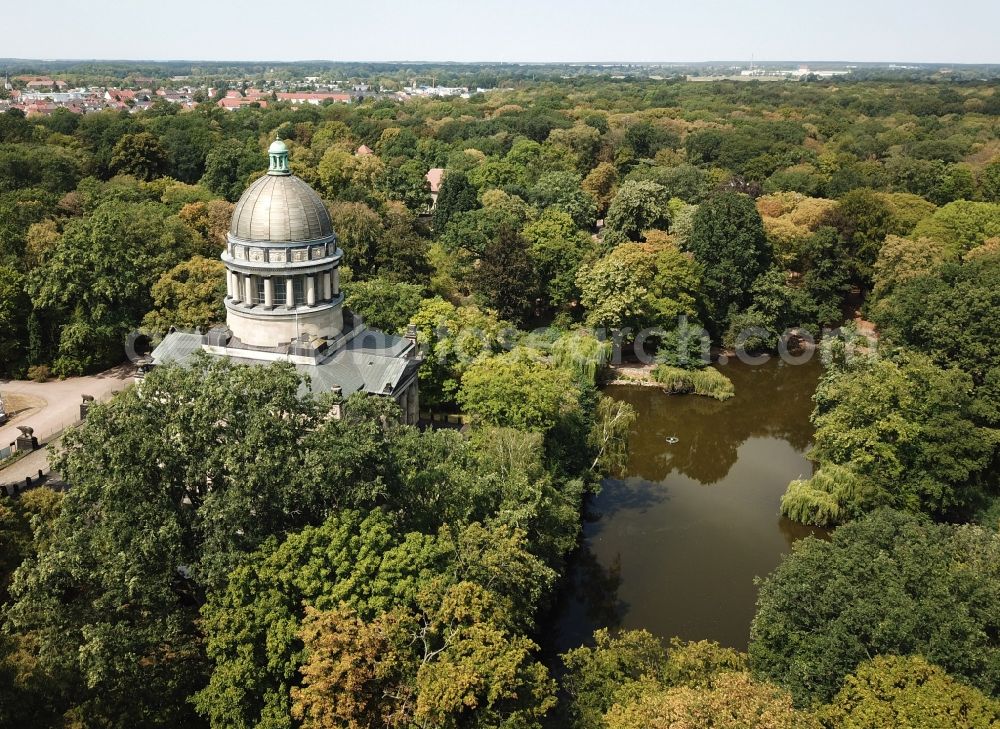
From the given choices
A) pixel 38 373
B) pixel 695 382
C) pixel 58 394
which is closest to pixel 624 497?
pixel 695 382

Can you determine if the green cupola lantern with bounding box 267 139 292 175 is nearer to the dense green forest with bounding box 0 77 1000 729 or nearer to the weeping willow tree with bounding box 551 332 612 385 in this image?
the dense green forest with bounding box 0 77 1000 729

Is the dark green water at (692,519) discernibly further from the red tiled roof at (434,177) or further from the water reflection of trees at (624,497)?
the red tiled roof at (434,177)

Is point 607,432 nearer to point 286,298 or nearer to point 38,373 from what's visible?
point 286,298

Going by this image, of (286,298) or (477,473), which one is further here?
(286,298)

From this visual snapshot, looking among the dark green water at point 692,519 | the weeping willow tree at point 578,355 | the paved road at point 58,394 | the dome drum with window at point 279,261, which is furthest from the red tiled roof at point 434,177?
the dome drum with window at point 279,261

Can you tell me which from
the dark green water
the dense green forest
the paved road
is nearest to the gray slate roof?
the dense green forest

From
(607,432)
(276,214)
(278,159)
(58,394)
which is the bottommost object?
(58,394)
